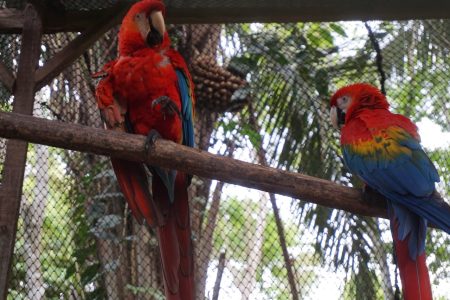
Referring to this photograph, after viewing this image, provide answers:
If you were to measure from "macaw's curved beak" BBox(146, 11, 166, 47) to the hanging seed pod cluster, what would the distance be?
625 millimetres

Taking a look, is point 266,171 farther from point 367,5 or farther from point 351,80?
point 351,80

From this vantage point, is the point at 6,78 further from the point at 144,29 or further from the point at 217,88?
the point at 217,88

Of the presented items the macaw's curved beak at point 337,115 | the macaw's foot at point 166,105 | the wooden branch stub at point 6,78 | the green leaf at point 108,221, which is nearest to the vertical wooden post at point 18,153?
the wooden branch stub at point 6,78

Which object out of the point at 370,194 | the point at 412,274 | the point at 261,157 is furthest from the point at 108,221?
the point at 412,274

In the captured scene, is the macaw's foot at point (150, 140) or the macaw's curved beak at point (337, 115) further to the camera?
the macaw's curved beak at point (337, 115)

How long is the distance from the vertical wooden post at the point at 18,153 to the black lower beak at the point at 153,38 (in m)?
0.31

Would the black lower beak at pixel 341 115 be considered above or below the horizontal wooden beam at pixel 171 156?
above

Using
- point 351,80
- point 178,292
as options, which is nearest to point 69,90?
point 351,80

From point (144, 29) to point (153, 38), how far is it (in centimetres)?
3

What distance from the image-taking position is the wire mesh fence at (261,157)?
6.03 feet

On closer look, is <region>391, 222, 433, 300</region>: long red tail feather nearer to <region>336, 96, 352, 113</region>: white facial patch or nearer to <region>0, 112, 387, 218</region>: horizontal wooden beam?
<region>0, 112, 387, 218</region>: horizontal wooden beam

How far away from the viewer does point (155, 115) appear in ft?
4.06

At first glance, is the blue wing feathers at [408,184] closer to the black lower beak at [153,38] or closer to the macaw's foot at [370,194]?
the macaw's foot at [370,194]

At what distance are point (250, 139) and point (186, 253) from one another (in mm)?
773
